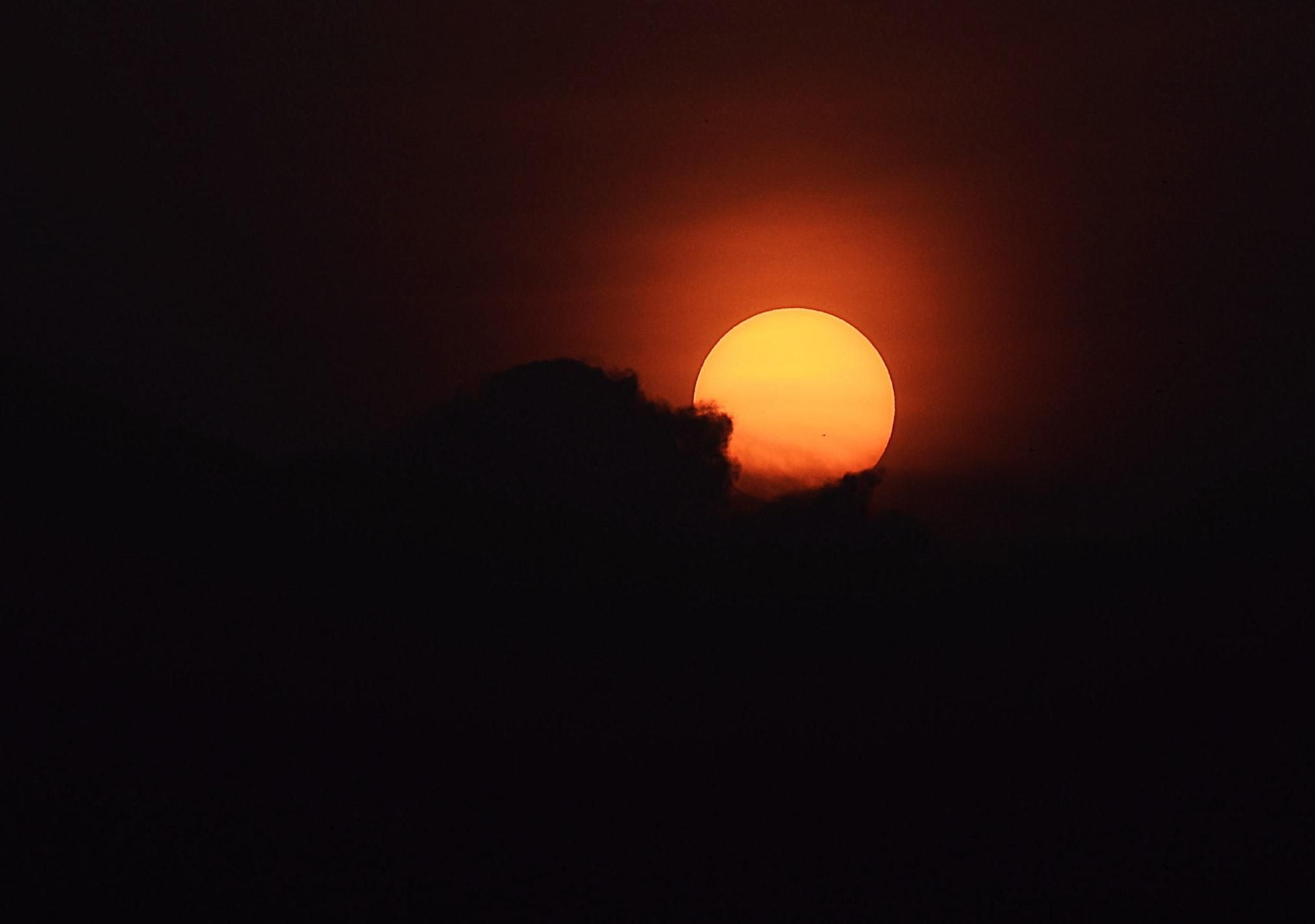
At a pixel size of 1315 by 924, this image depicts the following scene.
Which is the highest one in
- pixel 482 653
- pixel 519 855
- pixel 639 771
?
pixel 482 653

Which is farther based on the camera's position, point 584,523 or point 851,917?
point 584,523

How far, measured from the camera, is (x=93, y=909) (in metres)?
7.89

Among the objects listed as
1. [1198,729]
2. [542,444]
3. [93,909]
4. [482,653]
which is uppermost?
[542,444]

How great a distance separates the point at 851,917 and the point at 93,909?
17.8 feet

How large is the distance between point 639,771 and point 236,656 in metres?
3.33

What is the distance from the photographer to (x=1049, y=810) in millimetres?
8953

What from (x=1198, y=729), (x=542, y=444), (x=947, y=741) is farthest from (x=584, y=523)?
(x=1198, y=729)

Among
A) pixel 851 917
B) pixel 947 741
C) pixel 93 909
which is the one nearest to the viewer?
pixel 93 909

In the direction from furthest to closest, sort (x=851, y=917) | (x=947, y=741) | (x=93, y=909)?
1. (x=947, y=741)
2. (x=851, y=917)
3. (x=93, y=909)

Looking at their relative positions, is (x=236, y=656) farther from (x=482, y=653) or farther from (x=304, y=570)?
(x=482, y=653)

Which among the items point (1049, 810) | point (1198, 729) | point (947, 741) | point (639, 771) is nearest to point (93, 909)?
point (639, 771)

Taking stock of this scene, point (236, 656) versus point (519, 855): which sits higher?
point (236, 656)

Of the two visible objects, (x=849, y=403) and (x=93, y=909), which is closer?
(x=93, y=909)

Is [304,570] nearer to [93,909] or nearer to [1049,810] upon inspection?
[93,909]
